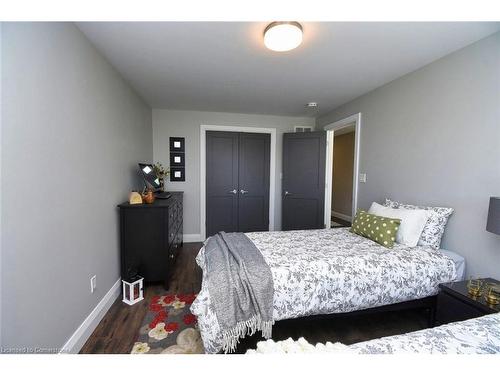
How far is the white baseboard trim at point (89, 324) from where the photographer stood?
54.0 inches

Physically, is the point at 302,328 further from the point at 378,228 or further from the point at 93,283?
the point at 93,283

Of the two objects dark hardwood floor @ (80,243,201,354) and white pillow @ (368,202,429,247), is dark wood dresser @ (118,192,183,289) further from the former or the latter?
white pillow @ (368,202,429,247)

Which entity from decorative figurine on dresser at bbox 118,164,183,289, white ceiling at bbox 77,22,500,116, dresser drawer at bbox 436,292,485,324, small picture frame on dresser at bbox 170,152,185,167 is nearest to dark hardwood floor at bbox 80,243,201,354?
decorative figurine on dresser at bbox 118,164,183,289

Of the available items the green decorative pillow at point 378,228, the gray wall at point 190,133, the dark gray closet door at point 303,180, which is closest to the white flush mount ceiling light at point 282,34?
the green decorative pillow at point 378,228

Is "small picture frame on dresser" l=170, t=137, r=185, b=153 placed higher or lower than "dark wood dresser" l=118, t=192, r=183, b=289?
higher

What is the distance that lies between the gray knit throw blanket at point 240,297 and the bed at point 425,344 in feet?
1.90

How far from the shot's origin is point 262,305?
1.36 meters

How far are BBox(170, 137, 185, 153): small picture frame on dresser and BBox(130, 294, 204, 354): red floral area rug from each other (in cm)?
242

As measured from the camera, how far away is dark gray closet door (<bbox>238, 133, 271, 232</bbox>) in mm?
3939

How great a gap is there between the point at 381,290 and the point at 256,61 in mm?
2226

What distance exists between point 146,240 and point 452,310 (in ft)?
8.59
